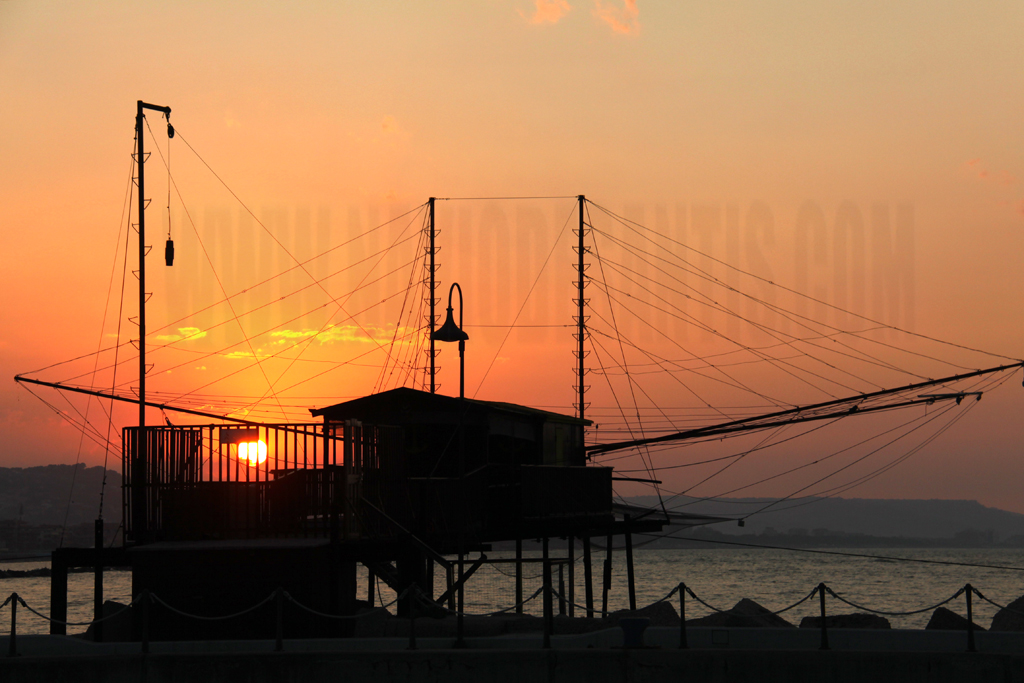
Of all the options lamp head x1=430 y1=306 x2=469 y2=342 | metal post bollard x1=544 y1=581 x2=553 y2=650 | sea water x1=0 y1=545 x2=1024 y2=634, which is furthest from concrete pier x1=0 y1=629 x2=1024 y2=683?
sea water x1=0 y1=545 x2=1024 y2=634

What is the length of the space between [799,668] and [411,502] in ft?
37.2

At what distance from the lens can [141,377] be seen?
26.0 m

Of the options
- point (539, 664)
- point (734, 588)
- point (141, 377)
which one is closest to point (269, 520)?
point (141, 377)

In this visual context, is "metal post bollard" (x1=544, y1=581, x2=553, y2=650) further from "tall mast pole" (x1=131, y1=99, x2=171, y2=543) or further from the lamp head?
"tall mast pole" (x1=131, y1=99, x2=171, y2=543)

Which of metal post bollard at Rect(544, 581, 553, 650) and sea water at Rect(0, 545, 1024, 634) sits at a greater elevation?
metal post bollard at Rect(544, 581, 553, 650)

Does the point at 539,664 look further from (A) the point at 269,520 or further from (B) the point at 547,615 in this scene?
(A) the point at 269,520

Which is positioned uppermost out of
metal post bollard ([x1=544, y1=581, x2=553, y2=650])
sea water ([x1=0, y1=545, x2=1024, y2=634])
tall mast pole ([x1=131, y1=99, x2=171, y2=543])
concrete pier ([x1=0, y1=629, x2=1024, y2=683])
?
tall mast pole ([x1=131, y1=99, x2=171, y2=543])

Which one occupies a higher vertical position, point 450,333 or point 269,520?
point 450,333

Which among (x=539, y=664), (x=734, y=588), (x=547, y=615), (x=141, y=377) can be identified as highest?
(x=141, y=377)

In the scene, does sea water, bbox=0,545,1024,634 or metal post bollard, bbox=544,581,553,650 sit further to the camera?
sea water, bbox=0,545,1024,634

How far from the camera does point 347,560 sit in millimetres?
22953

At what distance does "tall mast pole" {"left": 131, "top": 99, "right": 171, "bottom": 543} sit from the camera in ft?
77.2

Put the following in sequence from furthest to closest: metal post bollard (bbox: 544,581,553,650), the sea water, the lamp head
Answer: the sea water
the lamp head
metal post bollard (bbox: 544,581,553,650)

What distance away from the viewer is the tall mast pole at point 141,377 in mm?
23516
